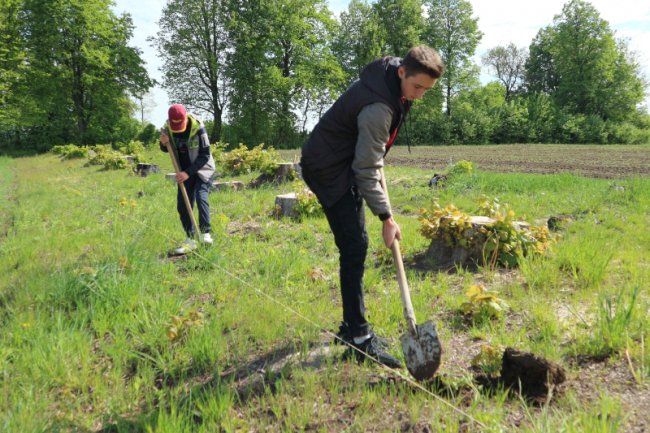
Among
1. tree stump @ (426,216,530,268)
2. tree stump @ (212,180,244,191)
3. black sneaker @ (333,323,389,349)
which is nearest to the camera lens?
black sneaker @ (333,323,389,349)

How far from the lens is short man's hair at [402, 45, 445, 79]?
2.41 meters

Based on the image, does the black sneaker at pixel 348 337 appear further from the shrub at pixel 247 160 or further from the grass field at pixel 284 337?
the shrub at pixel 247 160

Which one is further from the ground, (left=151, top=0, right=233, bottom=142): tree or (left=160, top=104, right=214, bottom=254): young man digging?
(left=151, top=0, right=233, bottom=142): tree

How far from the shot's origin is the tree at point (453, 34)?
131 feet

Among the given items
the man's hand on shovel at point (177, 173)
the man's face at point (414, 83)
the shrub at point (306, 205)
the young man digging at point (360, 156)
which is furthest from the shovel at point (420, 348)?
the shrub at point (306, 205)

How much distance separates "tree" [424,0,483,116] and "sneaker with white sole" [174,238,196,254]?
3890cm

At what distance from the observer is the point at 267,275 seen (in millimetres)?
4277

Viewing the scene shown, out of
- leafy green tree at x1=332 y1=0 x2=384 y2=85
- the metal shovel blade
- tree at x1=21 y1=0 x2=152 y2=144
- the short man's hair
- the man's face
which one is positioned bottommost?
the metal shovel blade

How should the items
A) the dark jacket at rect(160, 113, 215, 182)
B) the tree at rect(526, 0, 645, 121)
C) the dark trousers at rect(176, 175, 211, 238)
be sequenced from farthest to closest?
the tree at rect(526, 0, 645, 121) < the dark trousers at rect(176, 175, 211, 238) < the dark jacket at rect(160, 113, 215, 182)

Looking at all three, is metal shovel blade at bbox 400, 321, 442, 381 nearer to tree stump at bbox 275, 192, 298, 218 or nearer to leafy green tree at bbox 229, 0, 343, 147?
tree stump at bbox 275, 192, 298, 218

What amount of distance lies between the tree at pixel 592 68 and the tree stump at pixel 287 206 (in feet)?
128

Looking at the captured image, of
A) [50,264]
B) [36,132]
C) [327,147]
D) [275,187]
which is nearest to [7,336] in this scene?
[50,264]

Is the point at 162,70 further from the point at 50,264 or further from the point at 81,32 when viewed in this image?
the point at 50,264

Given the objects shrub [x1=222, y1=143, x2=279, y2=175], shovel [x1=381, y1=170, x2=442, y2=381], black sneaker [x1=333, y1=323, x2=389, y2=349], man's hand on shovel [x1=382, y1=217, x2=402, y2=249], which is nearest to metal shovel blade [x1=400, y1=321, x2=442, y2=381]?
shovel [x1=381, y1=170, x2=442, y2=381]
